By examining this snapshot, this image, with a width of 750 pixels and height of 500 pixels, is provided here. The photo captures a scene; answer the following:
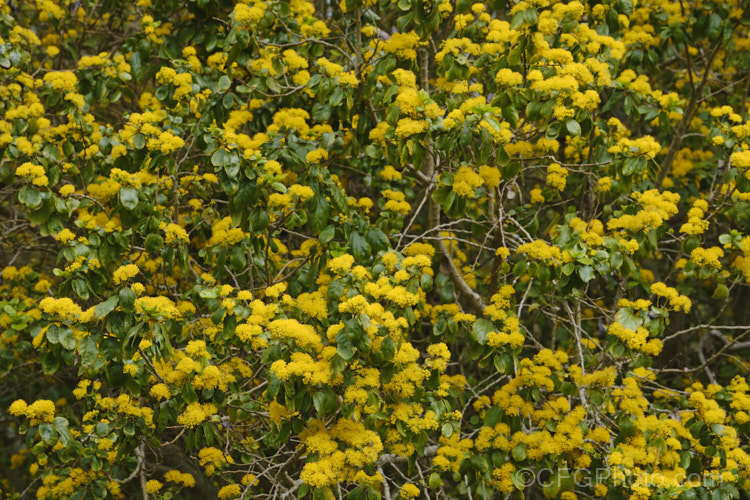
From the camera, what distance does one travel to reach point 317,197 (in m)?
3.09

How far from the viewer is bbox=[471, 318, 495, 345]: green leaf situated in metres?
3.03

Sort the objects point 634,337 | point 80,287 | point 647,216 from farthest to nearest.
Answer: point 647,216, point 634,337, point 80,287

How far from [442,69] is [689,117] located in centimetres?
191

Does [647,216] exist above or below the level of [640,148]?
below

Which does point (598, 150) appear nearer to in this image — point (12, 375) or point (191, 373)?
point (191, 373)

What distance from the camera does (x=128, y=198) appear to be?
2.89 m

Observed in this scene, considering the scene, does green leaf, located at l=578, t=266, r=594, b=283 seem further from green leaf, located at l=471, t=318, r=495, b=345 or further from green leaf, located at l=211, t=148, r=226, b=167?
green leaf, located at l=211, t=148, r=226, b=167

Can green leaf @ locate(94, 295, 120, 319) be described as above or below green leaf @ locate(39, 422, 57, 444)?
above

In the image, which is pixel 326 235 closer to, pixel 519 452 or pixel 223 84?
pixel 223 84

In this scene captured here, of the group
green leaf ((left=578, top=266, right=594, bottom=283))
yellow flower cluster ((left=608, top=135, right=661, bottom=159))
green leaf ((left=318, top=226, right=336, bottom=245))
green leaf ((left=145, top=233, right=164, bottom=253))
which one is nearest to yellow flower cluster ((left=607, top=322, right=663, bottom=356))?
green leaf ((left=578, top=266, right=594, bottom=283))

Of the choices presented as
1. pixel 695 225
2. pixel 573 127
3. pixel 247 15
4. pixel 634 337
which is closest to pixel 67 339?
pixel 247 15

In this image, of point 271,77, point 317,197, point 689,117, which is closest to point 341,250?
point 317,197

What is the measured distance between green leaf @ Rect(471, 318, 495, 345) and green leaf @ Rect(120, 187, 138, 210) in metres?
1.61
